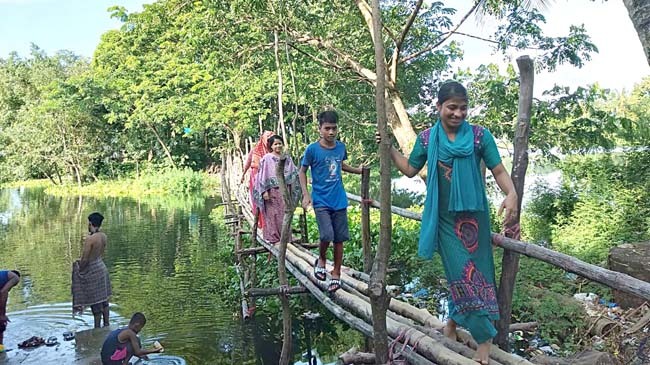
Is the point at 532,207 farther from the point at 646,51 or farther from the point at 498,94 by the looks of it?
the point at 646,51

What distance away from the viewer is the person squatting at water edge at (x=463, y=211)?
2.87 m

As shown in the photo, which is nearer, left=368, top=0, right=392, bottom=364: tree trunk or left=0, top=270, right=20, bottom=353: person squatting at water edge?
left=368, top=0, right=392, bottom=364: tree trunk

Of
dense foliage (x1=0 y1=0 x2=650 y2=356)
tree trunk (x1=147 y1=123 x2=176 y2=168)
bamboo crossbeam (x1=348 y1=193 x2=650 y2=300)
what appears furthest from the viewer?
tree trunk (x1=147 y1=123 x2=176 y2=168)

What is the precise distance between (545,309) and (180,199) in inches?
797

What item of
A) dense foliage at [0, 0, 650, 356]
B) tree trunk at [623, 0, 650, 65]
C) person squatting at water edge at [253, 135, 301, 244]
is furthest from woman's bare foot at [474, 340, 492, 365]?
person squatting at water edge at [253, 135, 301, 244]

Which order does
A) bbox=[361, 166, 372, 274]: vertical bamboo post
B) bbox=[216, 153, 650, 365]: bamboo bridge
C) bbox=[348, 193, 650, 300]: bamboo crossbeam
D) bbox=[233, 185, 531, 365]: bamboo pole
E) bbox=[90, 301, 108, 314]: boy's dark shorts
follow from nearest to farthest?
bbox=[348, 193, 650, 300]: bamboo crossbeam, bbox=[216, 153, 650, 365]: bamboo bridge, bbox=[233, 185, 531, 365]: bamboo pole, bbox=[361, 166, 372, 274]: vertical bamboo post, bbox=[90, 301, 108, 314]: boy's dark shorts

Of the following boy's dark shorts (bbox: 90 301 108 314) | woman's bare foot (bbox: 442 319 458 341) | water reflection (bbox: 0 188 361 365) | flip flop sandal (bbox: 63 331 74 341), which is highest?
woman's bare foot (bbox: 442 319 458 341)

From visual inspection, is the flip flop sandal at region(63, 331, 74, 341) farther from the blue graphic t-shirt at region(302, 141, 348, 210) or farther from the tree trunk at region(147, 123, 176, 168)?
the tree trunk at region(147, 123, 176, 168)

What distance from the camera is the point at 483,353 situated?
284 centimetres

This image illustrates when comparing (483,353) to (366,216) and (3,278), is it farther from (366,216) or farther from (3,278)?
(3,278)

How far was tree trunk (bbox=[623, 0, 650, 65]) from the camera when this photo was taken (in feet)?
9.08

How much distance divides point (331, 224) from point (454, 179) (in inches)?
80.5

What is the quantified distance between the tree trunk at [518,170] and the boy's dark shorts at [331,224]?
1799mm

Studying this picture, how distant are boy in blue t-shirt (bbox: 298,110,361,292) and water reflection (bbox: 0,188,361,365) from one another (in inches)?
69.1
